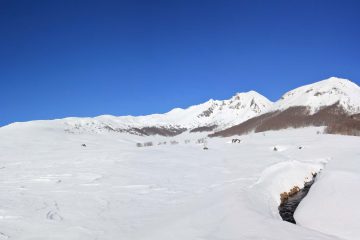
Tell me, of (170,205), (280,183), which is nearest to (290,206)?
(280,183)

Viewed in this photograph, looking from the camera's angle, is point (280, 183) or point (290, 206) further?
point (280, 183)

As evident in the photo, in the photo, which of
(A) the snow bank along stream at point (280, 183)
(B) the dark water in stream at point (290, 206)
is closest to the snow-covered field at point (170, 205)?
(A) the snow bank along stream at point (280, 183)

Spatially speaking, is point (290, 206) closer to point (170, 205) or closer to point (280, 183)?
point (280, 183)

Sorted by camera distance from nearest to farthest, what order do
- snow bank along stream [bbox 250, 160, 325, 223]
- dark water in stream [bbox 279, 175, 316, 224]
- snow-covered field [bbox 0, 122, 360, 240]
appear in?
snow-covered field [bbox 0, 122, 360, 240] < dark water in stream [bbox 279, 175, 316, 224] < snow bank along stream [bbox 250, 160, 325, 223]

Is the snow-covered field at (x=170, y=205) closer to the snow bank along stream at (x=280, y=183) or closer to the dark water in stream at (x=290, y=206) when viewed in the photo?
the snow bank along stream at (x=280, y=183)

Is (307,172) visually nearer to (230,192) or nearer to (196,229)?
(230,192)

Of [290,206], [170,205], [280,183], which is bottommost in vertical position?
[290,206]

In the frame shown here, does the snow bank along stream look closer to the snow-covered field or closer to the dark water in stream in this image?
the dark water in stream

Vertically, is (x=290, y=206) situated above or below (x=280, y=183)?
below

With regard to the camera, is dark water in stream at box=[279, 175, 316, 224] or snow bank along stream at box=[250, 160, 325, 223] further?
snow bank along stream at box=[250, 160, 325, 223]

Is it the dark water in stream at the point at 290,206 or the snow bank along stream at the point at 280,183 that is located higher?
the snow bank along stream at the point at 280,183

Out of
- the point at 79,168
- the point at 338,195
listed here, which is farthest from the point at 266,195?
the point at 79,168

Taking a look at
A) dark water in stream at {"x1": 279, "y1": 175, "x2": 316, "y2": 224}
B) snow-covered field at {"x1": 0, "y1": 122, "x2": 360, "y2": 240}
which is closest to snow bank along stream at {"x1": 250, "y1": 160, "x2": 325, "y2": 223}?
dark water in stream at {"x1": 279, "y1": 175, "x2": 316, "y2": 224}

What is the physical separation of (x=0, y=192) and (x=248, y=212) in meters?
16.3
